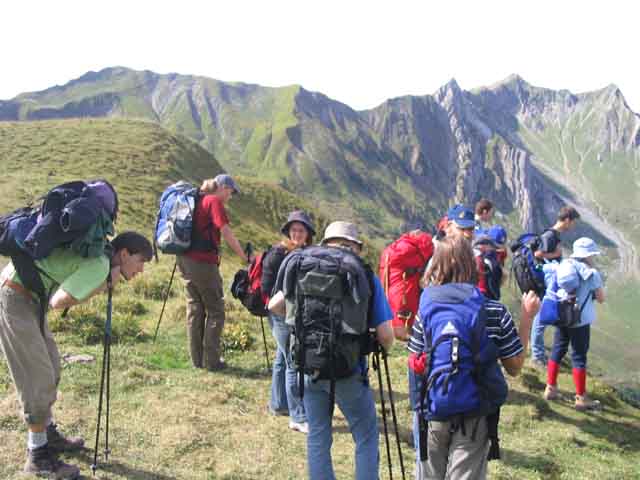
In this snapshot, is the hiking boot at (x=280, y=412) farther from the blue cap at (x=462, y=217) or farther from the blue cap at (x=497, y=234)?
the blue cap at (x=497, y=234)

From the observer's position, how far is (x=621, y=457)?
7.84 meters

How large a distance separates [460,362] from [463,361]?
1.0 inches

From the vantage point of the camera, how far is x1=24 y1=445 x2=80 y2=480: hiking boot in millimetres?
5207

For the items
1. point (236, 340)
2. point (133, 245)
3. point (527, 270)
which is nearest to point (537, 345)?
point (527, 270)

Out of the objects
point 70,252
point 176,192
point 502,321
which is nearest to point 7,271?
point 70,252

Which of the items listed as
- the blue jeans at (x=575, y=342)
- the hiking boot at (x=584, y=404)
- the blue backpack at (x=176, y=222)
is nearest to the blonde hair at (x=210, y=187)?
the blue backpack at (x=176, y=222)

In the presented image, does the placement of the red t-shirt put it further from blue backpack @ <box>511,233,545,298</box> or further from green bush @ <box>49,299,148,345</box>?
blue backpack @ <box>511,233,545,298</box>

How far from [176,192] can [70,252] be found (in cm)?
391

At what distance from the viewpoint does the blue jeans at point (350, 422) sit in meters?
4.75

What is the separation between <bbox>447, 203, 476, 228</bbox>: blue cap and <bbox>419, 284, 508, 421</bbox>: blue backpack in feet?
10.1

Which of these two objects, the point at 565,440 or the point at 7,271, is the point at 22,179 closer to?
the point at 7,271

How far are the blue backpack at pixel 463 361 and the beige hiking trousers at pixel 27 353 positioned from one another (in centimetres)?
380

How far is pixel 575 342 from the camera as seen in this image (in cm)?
851

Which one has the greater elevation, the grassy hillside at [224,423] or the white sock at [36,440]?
the white sock at [36,440]
